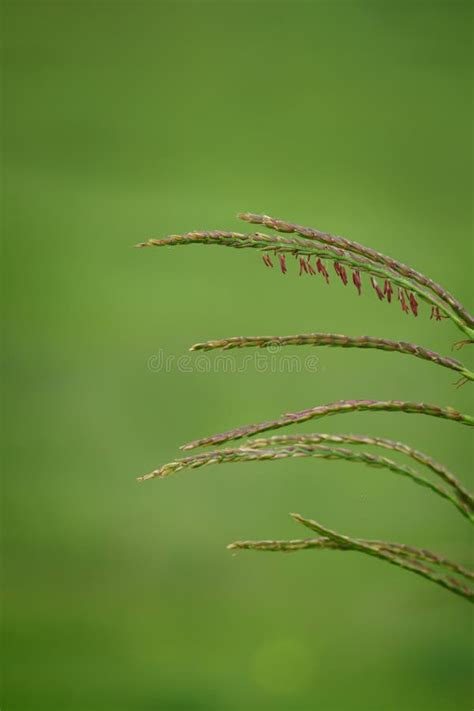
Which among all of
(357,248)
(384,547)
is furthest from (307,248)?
(384,547)

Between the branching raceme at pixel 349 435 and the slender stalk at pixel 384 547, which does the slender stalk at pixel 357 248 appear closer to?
the branching raceme at pixel 349 435

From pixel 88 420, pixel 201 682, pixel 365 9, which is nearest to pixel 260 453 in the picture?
pixel 201 682

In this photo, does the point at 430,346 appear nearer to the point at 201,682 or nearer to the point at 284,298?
the point at 284,298

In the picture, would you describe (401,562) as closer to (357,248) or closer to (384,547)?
(384,547)

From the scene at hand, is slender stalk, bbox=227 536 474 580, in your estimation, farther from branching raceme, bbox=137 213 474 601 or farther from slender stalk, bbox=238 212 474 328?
slender stalk, bbox=238 212 474 328

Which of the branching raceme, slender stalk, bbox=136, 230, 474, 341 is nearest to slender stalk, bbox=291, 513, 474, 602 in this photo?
the branching raceme

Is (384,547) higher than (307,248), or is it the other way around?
(307,248)
